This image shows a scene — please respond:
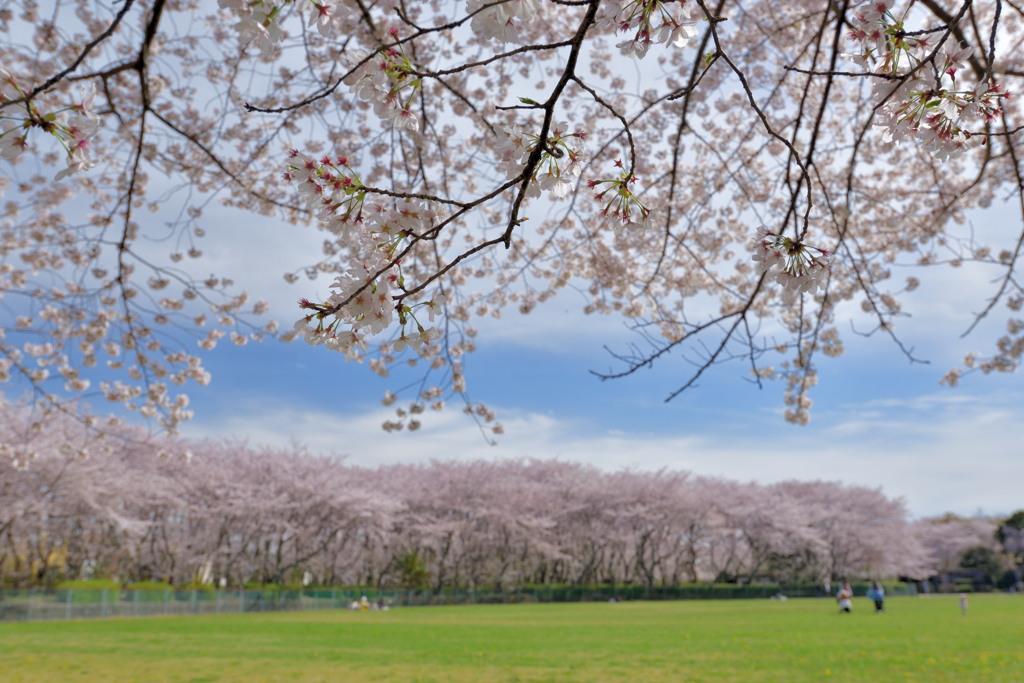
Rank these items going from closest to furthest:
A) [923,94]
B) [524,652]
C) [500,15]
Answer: [500,15]
[923,94]
[524,652]

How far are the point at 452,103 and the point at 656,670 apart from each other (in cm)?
659

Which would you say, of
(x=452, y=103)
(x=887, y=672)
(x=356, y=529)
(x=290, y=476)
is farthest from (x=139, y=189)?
(x=356, y=529)

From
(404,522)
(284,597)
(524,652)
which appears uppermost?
(404,522)

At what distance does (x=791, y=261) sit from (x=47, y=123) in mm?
2138

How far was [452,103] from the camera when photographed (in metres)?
6.73

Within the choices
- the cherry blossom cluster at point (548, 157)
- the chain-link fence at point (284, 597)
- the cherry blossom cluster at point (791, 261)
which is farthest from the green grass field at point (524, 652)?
the cherry blossom cluster at point (548, 157)

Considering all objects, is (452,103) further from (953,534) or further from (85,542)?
(953,534)

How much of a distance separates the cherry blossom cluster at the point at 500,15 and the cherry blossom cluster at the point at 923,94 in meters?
1.10

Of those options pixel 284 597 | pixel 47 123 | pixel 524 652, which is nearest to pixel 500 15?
pixel 47 123

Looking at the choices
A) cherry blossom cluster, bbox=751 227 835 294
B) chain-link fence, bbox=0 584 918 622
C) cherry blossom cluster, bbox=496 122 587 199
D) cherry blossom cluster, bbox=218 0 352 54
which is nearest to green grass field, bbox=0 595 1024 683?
chain-link fence, bbox=0 584 918 622

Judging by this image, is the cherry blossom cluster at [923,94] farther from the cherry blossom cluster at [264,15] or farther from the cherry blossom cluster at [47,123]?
the cherry blossom cluster at [47,123]

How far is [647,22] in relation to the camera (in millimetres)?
1657

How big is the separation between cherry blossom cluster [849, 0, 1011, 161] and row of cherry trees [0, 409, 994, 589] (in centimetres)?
1900

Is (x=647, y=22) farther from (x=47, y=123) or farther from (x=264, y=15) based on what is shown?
(x=47, y=123)
